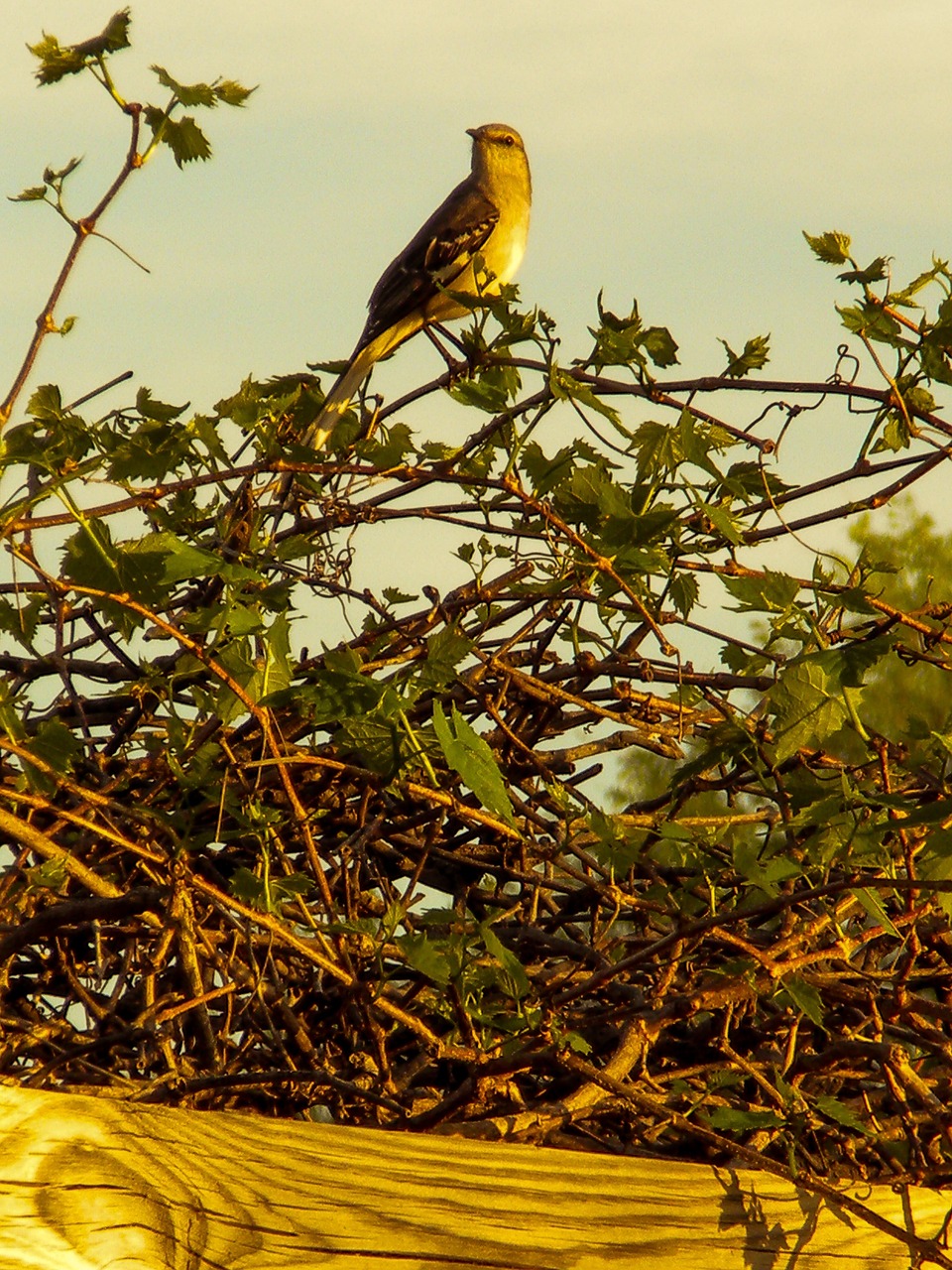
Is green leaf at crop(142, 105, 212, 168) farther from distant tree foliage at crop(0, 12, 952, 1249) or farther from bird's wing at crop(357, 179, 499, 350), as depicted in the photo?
bird's wing at crop(357, 179, 499, 350)

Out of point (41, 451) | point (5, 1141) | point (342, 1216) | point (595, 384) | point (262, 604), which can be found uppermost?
point (595, 384)

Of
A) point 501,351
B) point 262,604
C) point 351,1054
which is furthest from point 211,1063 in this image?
point 501,351

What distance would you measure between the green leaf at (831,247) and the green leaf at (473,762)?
95 cm

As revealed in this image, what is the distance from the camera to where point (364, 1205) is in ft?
5.09

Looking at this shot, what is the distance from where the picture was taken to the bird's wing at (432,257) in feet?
19.1

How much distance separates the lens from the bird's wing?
5820mm

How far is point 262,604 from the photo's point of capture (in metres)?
1.84

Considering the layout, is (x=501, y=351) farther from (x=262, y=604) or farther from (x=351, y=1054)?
(x=351, y=1054)

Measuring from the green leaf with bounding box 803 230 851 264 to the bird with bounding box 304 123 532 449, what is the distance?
3.21m

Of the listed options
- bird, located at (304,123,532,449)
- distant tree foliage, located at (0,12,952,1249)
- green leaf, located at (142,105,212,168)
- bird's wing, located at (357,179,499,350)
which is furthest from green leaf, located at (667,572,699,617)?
bird's wing, located at (357,179,499,350)

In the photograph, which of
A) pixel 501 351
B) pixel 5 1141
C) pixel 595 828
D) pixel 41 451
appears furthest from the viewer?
pixel 501 351

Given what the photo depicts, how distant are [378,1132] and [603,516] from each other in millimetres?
822

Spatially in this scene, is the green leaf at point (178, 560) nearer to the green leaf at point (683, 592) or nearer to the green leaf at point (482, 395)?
the green leaf at point (482, 395)

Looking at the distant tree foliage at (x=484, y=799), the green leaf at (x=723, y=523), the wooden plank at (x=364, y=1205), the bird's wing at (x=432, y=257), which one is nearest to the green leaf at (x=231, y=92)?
the distant tree foliage at (x=484, y=799)
